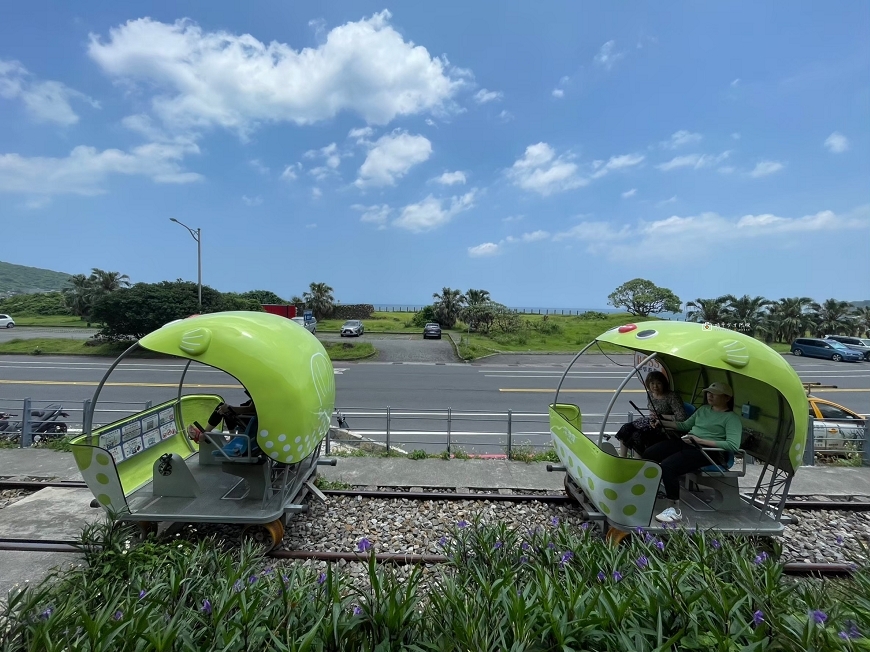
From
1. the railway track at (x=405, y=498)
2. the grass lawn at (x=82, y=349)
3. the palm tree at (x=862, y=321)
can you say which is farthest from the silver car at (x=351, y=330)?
the palm tree at (x=862, y=321)

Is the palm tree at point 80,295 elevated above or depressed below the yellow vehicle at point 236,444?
above

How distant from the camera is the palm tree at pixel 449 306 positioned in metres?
42.4

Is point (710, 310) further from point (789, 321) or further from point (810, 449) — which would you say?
point (810, 449)

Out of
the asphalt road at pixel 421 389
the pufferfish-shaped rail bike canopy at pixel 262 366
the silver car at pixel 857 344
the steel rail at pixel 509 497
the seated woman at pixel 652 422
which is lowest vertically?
the asphalt road at pixel 421 389

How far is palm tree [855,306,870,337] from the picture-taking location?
42438 mm

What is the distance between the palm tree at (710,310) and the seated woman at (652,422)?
41340 mm

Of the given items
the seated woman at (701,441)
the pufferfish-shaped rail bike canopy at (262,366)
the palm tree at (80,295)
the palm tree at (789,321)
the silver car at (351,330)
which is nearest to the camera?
the pufferfish-shaped rail bike canopy at (262,366)

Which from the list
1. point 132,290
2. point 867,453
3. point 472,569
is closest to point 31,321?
point 132,290

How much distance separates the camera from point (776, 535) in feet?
15.8

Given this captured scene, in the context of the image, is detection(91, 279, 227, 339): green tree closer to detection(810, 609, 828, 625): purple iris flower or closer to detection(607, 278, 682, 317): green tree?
detection(810, 609, 828, 625): purple iris flower

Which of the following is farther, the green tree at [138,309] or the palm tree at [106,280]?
the palm tree at [106,280]

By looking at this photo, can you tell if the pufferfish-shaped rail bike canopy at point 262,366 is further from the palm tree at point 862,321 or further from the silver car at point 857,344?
the palm tree at point 862,321

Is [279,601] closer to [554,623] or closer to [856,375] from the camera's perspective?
[554,623]

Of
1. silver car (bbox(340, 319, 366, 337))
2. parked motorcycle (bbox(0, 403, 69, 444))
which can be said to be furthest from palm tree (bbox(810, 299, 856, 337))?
parked motorcycle (bbox(0, 403, 69, 444))
